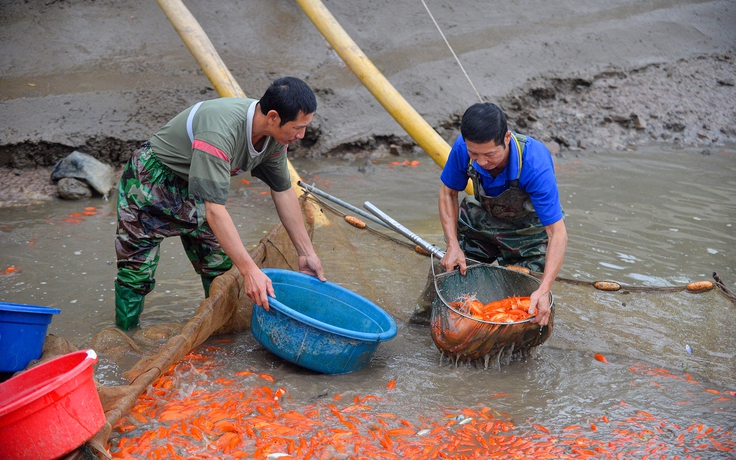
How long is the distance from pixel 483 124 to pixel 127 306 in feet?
7.45

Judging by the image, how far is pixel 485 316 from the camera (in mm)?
3633

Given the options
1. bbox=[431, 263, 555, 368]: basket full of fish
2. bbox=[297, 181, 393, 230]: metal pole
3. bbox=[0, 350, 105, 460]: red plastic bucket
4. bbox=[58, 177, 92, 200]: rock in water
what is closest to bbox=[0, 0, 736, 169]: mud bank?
bbox=[58, 177, 92, 200]: rock in water

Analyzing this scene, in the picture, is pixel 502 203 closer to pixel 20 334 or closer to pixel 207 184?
pixel 207 184

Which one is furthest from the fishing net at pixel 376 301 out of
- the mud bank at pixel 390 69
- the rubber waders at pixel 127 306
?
the mud bank at pixel 390 69

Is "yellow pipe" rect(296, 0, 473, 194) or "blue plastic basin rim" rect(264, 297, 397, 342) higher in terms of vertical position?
"yellow pipe" rect(296, 0, 473, 194)

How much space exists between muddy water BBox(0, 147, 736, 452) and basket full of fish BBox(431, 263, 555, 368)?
0.17 m

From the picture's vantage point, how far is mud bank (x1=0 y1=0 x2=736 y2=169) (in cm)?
745

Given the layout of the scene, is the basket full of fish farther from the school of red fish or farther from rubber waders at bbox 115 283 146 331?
rubber waders at bbox 115 283 146 331

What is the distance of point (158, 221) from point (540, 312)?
6.88 ft

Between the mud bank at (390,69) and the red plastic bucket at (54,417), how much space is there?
207 inches

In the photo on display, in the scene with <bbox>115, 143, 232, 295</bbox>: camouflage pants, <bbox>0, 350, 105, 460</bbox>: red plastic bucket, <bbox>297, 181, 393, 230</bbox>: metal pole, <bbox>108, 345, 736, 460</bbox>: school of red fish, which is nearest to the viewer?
<bbox>0, 350, 105, 460</bbox>: red plastic bucket

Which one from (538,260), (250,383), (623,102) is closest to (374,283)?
(538,260)

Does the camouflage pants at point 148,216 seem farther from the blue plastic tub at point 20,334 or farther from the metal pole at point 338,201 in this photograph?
the metal pole at point 338,201

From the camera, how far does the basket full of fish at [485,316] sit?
11.4ft
